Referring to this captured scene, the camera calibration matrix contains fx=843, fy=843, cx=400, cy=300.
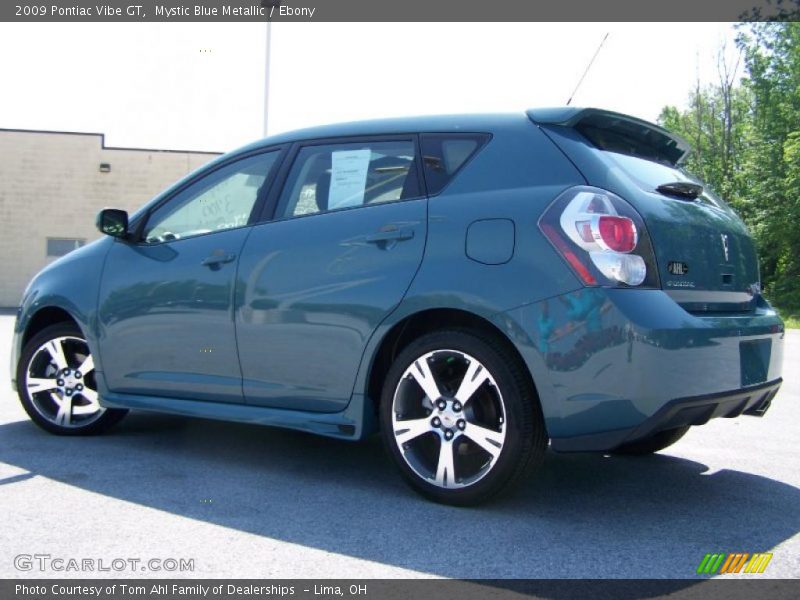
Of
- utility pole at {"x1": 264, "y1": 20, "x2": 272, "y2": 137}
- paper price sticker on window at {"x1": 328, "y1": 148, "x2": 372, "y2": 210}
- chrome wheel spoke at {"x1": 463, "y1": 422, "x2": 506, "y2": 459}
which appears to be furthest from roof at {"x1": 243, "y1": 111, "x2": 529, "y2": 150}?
utility pole at {"x1": 264, "y1": 20, "x2": 272, "y2": 137}

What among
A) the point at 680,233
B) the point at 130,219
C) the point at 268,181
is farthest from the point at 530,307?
the point at 130,219

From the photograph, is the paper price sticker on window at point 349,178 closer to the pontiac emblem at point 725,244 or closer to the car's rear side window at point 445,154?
the car's rear side window at point 445,154

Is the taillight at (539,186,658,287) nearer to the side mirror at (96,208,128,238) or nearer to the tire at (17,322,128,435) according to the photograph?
the side mirror at (96,208,128,238)

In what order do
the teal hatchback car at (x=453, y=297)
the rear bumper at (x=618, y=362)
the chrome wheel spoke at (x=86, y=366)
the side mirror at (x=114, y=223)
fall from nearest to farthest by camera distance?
1. the rear bumper at (x=618, y=362)
2. the teal hatchback car at (x=453, y=297)
3. the side mirror at (x=114, y=223)
4. the chrome wheel spoke at (x=86, y=366)

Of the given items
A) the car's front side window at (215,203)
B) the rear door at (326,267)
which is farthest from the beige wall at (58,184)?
the rear door at (326,267)

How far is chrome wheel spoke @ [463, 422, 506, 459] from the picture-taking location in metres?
3.54

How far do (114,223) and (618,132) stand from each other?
117 inches

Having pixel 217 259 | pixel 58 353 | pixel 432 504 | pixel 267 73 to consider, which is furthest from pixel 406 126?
pixel 267 73

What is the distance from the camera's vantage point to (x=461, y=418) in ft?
12.0

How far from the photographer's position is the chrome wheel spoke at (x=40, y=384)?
17.6 ft

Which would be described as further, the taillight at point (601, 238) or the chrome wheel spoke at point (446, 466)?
the chrome wheel spoke at point (446, 466)

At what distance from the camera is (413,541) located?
3299mm

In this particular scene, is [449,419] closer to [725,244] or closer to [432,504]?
[432,504]

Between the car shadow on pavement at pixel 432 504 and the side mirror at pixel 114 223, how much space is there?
1.29 metres
